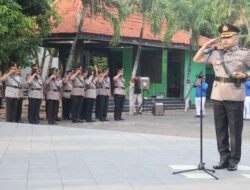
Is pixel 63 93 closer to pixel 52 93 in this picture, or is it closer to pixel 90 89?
pixel 90 89

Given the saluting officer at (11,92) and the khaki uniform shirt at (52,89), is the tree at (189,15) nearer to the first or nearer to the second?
the khaki uniform shirt at (52,89)

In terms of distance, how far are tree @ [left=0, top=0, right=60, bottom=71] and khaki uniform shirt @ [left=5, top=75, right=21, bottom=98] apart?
0.79 m

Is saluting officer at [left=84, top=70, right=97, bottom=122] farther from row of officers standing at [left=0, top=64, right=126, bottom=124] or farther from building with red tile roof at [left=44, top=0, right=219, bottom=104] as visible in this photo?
building with red tile roof at [left=44, top=0, right=219, bottom=104]

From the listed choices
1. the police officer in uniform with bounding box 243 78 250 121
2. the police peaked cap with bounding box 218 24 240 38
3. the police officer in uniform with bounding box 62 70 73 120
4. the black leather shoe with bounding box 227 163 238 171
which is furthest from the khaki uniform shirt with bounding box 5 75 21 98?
the black leather shoe with bounding box 227 163 238 171

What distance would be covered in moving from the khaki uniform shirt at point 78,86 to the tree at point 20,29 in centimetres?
189

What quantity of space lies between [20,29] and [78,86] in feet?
9.48

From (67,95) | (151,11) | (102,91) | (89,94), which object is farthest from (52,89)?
(151,11)

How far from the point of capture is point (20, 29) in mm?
14750

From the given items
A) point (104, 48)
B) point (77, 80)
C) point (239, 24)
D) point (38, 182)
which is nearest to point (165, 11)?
point (77, 80)

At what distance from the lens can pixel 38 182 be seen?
18.8ft

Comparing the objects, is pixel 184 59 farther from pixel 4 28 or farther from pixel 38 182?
pixel 38 182

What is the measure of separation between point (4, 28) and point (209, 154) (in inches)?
298

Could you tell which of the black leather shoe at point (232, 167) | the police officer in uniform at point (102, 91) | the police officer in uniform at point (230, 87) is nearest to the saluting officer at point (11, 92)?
the police officer in uniform at point (102, 91)

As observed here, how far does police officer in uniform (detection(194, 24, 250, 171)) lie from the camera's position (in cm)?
676
